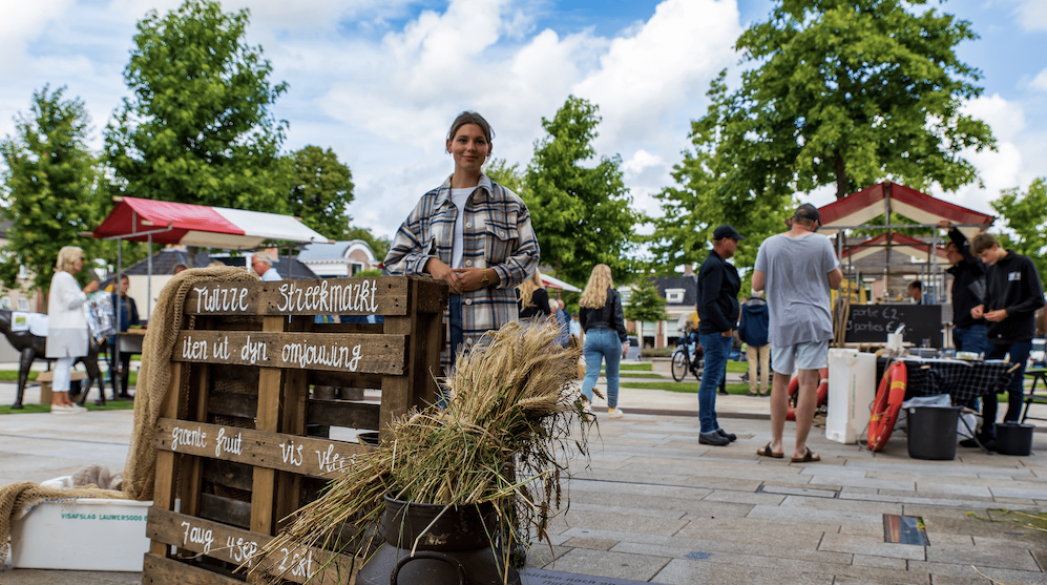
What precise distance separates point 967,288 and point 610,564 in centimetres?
622

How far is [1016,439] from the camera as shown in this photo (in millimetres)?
6438

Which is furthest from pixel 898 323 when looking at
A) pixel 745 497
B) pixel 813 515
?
pixel 813 515

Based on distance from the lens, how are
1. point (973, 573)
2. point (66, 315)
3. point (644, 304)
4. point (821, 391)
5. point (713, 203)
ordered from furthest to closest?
1. point (644, 304)
2. point (713, 203)
3. point (66, 315)
4. point (821, 391)
5. point (973, 573)

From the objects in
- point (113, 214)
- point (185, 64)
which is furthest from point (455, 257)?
point (185, 64)

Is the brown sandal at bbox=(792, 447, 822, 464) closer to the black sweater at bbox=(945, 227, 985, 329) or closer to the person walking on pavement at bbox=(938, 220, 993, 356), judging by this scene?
the person walking on pavement at bbox=(938, 220, 993, 356)

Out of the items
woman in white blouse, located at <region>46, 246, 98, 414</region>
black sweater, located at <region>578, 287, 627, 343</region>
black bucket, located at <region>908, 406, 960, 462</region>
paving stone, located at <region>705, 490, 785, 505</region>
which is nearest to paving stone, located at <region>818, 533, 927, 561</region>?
paving stone, located at <region>705, 490, 785, 505</region>

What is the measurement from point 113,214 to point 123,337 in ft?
8.15

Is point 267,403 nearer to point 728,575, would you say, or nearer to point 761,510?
point 728,575

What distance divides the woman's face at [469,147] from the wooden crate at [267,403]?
88cm

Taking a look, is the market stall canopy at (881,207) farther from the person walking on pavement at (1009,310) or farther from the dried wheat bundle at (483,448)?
the dried wheat bundle at (483,448)

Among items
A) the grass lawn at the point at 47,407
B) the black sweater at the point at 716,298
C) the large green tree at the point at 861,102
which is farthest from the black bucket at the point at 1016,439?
the large green tree at the point at 861,102

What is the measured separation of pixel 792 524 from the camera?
12.8 feet

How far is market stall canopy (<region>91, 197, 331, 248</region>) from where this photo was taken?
35.9 ft

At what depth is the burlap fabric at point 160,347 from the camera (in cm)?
298
